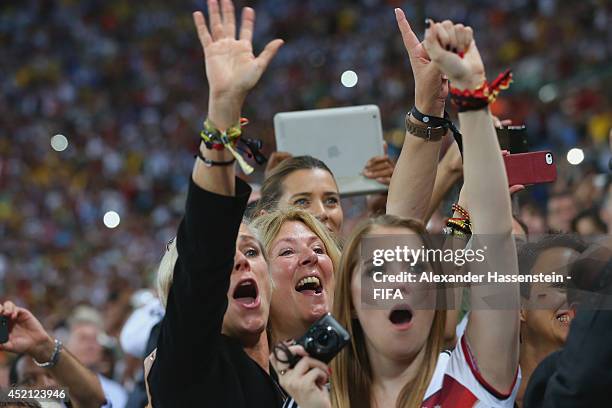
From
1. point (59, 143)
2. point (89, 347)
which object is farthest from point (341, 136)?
point (59, 143)

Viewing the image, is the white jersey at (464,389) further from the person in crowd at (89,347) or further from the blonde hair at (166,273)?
the person in crowd at (89,347)

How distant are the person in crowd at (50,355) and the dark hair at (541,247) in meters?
1.42

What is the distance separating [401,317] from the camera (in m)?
2.28

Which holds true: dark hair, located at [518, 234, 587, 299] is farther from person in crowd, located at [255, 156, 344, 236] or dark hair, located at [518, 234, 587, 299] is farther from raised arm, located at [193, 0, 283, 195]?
person in crowd, located at [255, 156, 344, 236]

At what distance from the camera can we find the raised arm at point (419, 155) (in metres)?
2.90

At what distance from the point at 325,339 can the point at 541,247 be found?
2.87 ft

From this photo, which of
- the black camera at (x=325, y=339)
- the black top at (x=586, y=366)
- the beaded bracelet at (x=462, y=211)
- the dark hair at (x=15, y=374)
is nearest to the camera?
the black top at (x=586, y=366)

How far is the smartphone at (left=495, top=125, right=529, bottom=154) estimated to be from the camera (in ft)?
9.15

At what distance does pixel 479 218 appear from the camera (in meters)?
2.12

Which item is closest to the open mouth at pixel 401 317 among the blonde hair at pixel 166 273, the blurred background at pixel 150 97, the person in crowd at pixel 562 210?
the blonde hair at pixel 166 273

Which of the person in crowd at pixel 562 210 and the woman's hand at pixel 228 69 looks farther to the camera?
the person in crowd at pixel 562 210

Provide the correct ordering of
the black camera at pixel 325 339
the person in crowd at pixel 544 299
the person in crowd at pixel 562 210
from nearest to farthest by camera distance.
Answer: the black camera at pixel 325 339
the person in crowd at pixel 544 299
the person in crowd at pixel 562 210

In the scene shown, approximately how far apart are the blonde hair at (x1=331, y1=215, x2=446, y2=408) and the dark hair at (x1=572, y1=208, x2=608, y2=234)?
273cm

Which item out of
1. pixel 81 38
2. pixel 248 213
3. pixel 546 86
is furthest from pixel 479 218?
pixel 81 38
